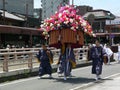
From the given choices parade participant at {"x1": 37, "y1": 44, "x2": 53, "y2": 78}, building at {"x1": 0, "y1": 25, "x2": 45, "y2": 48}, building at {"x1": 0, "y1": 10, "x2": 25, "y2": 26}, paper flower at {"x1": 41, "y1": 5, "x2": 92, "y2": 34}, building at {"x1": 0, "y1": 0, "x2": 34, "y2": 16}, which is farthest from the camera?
building at {"x1": 0, "y1": 0, "x2": 34, "y2": 16}

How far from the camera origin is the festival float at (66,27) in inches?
595

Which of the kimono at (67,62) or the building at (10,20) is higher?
the building at (10,20)

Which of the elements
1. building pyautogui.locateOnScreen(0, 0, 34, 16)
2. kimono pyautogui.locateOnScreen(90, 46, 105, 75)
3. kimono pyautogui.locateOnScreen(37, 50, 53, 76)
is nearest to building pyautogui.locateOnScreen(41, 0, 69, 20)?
building pyautogui.locateOnScreen(0, 0, 34, 16)

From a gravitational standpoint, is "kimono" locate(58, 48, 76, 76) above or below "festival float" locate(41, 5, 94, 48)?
below

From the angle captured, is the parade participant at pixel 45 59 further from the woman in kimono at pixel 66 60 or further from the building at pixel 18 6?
the building at pixel 18 6

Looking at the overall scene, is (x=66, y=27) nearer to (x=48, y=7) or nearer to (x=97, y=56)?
(x=97, y=56)

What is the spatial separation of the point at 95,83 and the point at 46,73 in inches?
115

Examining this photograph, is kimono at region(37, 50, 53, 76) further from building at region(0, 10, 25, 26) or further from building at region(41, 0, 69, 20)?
building at region(41, 0, 69, 20)

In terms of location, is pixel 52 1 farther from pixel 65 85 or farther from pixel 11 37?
pixel 65 85

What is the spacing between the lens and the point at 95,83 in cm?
1418

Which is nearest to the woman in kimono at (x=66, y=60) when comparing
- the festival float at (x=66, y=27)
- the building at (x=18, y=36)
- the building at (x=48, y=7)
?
the festival float at (x=66, y=27)

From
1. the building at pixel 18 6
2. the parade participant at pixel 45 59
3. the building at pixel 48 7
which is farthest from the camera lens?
the building at pixel 48 7

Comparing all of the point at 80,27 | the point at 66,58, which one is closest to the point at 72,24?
the point at 80,27

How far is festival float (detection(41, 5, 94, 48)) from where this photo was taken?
49.6 feet
